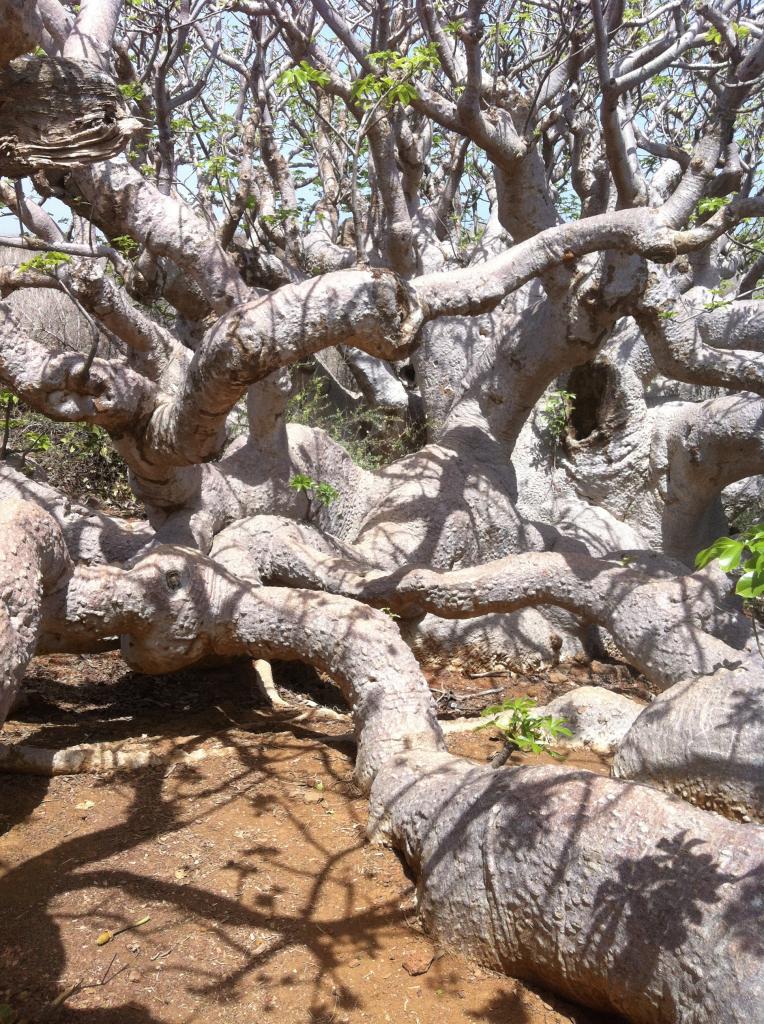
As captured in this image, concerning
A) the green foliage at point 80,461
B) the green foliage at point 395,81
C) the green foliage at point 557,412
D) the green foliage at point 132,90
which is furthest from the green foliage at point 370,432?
the green foliage at point 395,81

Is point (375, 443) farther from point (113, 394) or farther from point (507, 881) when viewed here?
point (507, 881)

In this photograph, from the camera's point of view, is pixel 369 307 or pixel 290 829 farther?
pixel 369 307

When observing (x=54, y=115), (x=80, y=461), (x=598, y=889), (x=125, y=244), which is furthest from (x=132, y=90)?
(x=598, y=889)

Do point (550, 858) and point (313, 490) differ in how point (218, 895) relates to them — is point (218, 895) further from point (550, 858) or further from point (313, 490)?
point (313, 490)

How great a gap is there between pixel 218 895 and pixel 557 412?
6175 millimetres

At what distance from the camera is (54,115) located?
6.09ft

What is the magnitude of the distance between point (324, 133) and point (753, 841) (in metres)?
8.58

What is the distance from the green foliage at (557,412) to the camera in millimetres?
7762

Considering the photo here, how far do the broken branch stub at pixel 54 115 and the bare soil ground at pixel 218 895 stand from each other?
7.01 feet

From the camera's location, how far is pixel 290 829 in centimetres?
308

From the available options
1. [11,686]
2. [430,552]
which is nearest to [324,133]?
[430,552]

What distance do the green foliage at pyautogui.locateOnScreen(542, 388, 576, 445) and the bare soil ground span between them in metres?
4.48

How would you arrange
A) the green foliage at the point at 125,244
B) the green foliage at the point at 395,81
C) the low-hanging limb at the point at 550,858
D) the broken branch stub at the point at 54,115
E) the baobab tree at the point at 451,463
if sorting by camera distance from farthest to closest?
the green foliage at the point at 125,244 → the green foliage at the point at 395,81 → the baobab tree at the point at 451,463 → the low-hanging limb at the point at 550,858 → the broken branch stub at the point at 54,115

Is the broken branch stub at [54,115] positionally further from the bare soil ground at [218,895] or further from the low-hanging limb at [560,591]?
the low-hanging limb at [560,591]
